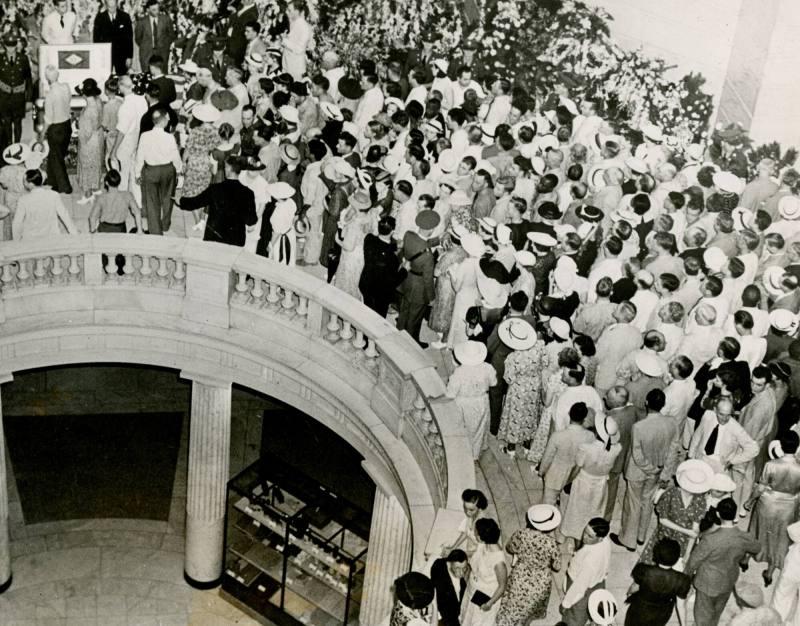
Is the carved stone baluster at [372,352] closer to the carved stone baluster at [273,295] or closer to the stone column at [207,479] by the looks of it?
the carved stone baluster at [273,295]

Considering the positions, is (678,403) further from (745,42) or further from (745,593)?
(745,42)

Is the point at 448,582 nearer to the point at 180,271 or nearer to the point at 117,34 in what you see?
the point at 180,271

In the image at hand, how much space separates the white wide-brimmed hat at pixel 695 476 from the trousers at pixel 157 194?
7.84 meters

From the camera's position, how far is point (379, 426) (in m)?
13.3

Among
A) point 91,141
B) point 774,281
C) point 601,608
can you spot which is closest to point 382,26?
point 91,141

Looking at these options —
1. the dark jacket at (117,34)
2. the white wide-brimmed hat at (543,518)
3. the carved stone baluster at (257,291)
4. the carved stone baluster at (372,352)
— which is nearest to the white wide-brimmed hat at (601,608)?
the white wide-brimmed hat at (543,518)

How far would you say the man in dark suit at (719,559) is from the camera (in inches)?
393

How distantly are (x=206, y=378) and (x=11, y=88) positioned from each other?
568cm

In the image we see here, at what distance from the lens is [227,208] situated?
14.2m

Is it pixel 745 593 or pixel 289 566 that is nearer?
pixel 745 593

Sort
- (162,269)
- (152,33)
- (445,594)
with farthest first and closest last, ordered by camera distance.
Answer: (152,33), (162,269), (445,594)

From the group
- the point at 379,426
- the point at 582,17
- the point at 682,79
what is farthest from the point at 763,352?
the point at 582,17

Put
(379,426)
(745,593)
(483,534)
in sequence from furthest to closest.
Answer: (379,426) < (745,593) < (483,534)

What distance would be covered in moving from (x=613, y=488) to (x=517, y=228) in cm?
364
